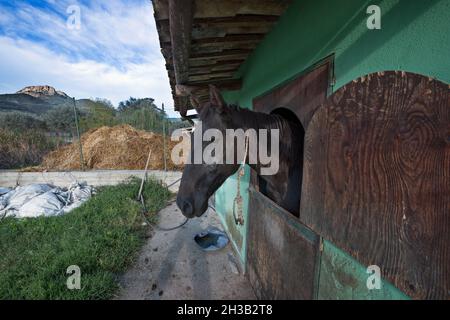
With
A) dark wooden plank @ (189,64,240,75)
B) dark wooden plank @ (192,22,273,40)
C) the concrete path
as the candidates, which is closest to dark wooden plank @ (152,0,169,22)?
dark wooden plank @ (192,22,273,40)

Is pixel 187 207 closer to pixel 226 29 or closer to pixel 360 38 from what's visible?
pixel 360 38

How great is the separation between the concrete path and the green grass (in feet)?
0.91

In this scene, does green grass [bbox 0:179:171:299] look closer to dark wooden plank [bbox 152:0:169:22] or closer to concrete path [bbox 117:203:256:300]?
concrete path [bbox 117:203:256:300]

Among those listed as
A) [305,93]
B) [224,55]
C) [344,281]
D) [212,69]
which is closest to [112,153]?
[212,69]

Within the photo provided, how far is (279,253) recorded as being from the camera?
194cm

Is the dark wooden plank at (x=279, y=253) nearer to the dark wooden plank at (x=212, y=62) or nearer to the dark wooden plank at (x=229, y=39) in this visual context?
the dark wooden plank at (x=229, y=39)

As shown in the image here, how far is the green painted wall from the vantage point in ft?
2.30

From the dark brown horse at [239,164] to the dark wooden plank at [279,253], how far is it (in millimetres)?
263

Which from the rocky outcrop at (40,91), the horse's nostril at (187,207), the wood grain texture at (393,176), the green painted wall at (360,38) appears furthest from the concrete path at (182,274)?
the rocky outcrop at (40,91)

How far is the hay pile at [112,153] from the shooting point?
10094mm

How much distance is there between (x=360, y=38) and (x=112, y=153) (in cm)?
1187

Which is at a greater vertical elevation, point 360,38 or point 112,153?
point 360,38
